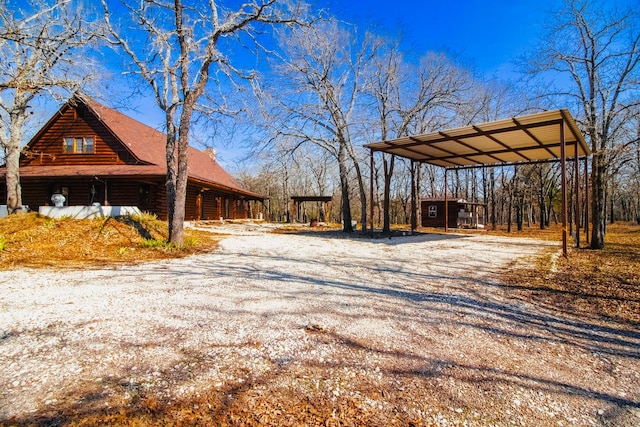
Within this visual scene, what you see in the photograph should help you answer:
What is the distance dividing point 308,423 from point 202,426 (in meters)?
0.57

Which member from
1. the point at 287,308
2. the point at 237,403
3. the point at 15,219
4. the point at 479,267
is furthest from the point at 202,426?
the point at 15,219

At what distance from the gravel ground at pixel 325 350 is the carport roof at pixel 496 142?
611 cm

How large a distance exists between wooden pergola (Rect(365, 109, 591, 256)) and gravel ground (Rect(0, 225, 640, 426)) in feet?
19.0

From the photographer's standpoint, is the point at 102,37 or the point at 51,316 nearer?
the point at 51,316

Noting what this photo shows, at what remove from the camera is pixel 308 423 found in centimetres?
173

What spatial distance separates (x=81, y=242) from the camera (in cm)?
802

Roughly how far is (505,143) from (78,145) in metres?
21.4

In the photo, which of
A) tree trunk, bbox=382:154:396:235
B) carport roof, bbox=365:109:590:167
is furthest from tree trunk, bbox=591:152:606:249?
tree trunk, bbox=382:154:396:235

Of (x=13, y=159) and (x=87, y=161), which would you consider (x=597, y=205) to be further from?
(x=87, y=161)

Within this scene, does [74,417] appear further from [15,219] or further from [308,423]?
[15,219]

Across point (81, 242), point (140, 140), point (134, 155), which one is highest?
point (140, 140)

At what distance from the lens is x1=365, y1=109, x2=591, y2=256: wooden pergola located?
26.8ft

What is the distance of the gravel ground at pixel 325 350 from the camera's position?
1938mm

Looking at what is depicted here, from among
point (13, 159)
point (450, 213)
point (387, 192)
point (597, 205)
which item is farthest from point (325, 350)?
point (450, 213)
